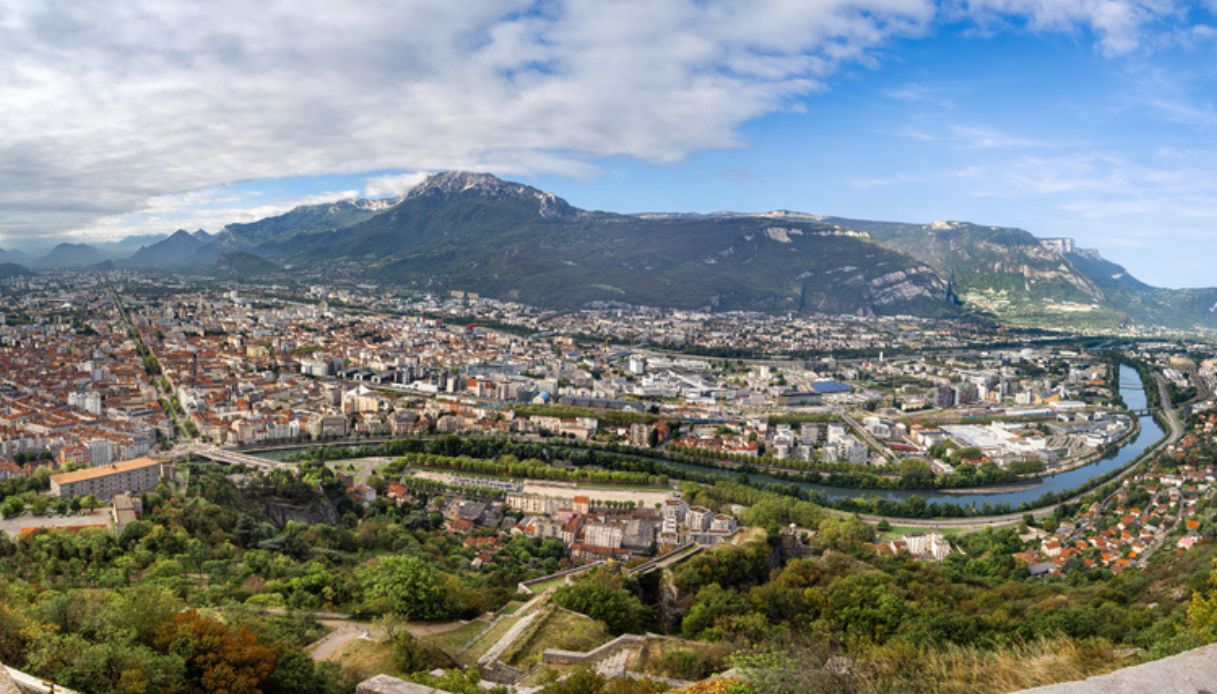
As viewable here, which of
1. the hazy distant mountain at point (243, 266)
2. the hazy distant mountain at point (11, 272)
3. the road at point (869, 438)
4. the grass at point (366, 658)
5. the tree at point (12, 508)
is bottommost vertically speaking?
the road at point (869, 438)

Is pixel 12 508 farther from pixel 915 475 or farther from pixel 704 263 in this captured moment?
pixel 704 263

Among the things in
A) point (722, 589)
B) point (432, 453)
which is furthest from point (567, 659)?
point (432, 453)

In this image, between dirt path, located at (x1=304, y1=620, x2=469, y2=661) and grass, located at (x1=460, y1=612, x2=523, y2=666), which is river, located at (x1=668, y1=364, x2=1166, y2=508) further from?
dirt path, located at (x1=304, y1=620, x2=469, y2=661)

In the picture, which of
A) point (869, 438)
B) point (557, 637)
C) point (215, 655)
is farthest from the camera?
point (869, 438)

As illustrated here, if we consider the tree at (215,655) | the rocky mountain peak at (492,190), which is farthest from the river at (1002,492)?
the rocky mountain peak at (492,190)

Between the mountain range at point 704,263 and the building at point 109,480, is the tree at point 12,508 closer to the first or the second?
the building at point 109,480

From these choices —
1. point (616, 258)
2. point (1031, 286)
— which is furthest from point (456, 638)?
point (1031, 286)
